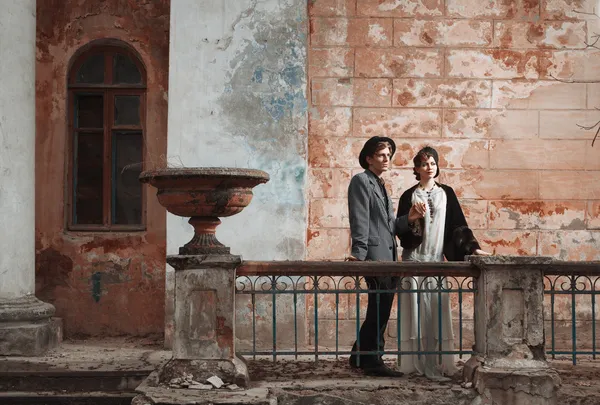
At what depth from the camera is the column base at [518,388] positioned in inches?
217

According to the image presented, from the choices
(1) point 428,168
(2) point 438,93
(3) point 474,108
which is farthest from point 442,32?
(1) point 428,168

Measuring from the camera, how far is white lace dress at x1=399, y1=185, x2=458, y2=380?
6059 mm

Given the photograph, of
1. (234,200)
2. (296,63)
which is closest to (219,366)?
(234,200)

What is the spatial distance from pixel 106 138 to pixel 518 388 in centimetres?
539

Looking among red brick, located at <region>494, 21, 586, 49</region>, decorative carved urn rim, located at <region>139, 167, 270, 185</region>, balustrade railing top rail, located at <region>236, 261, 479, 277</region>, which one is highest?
red brick, located at <region>494, 21, 586, 49</region>

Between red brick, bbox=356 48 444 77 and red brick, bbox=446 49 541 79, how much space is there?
159mm

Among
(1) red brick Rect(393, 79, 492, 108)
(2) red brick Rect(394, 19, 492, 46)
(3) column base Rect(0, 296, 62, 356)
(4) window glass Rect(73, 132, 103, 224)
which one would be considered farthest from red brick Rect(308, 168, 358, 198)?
(3) column base Rect(0, 296, 62, 356)

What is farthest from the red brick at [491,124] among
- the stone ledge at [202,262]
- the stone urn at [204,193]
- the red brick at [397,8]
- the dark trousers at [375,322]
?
the stone ledge at [202,262]

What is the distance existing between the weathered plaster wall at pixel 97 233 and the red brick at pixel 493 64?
10.2ft

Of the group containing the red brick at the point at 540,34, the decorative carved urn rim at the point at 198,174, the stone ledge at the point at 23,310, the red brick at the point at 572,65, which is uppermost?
the red brick at the point at 540,34

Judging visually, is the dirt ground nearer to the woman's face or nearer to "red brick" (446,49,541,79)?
the woman's face

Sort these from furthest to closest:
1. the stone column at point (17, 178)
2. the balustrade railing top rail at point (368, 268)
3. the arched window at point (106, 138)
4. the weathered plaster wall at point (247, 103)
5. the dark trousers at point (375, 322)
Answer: the arched window at point (106, 138) → the weathered plaster wall at point (247, 103) → the stone column at point (17, 178) → the dark trousers at point (375, 322) → the balustrade railing top rail at point (368, 268)

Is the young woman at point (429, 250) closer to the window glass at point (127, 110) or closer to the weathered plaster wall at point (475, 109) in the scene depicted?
the weathered plaster wall at point (475, 109)

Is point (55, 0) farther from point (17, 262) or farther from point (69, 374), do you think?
point (69, 374)
